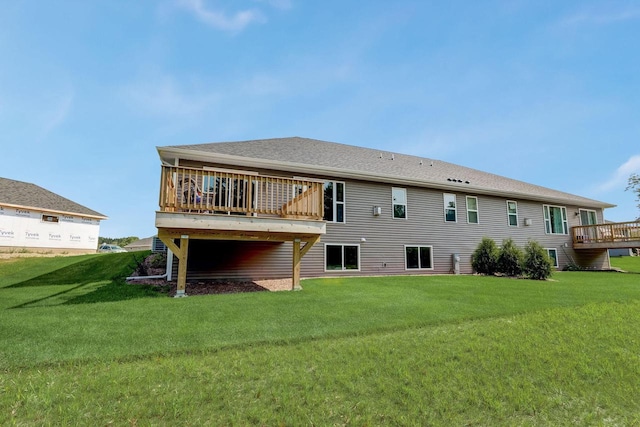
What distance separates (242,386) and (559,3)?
537 inches

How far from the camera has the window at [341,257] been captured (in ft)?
37.2

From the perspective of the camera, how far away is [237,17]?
31.3 feet

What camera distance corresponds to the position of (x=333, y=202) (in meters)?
11.6

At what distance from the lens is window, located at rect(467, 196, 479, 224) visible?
47.5 ft

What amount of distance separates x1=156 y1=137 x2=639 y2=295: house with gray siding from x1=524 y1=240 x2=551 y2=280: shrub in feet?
8.05

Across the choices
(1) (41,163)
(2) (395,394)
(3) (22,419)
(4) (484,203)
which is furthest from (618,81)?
(1) (41,163)

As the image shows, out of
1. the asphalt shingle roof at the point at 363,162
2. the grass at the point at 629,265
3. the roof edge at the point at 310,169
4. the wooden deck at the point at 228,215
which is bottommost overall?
the grass at the point at 629,265

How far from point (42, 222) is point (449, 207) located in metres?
23.4

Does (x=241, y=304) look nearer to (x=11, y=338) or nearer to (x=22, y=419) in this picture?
(x=11, y=338)

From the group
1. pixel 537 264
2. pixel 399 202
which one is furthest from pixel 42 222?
pixel 537 264

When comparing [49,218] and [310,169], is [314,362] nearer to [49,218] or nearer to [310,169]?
[310,169]

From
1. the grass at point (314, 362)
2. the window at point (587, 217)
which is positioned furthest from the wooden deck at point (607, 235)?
the grass at point (314, 362)

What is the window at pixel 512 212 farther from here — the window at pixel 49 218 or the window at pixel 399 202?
the window at pixel 49 218

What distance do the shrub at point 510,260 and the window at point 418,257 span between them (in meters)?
2.99
